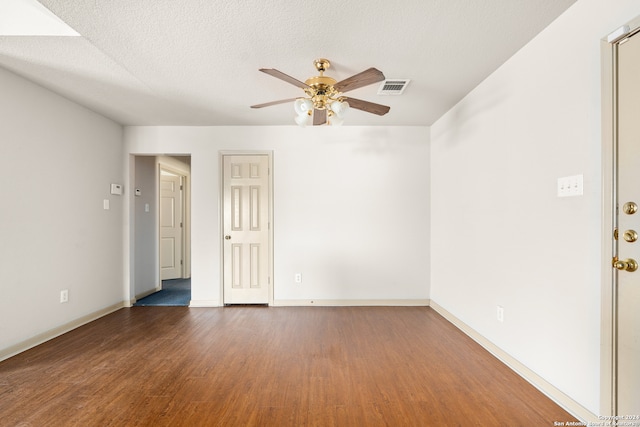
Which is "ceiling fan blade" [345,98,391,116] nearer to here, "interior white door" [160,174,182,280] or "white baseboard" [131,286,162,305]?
"white baseboard" [131,286,162,305]

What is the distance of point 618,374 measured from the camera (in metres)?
1.54

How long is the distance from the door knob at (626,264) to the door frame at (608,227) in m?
0.05

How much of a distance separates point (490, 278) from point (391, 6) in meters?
2.30

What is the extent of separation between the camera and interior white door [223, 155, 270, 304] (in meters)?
4.15

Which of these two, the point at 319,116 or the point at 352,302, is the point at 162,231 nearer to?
the point at 352,302

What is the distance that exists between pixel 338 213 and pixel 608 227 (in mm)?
2850

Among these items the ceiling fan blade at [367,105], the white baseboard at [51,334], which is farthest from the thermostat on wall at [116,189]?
the ceiling fan blade at [367,105]

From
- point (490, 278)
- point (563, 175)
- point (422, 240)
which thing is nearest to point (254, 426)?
point (490, 278)

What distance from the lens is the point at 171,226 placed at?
19.7ft

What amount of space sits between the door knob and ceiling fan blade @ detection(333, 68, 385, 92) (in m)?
1.69

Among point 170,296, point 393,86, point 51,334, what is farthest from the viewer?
point 170,296

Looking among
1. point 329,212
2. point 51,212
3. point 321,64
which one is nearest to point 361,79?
point 321,64

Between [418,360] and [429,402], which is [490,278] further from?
[429,402]

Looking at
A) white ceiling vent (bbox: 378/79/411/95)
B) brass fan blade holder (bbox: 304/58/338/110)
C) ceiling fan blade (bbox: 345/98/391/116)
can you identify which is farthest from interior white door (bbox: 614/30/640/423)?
brass fan blade holder (bbox: 304/58/338/110)
